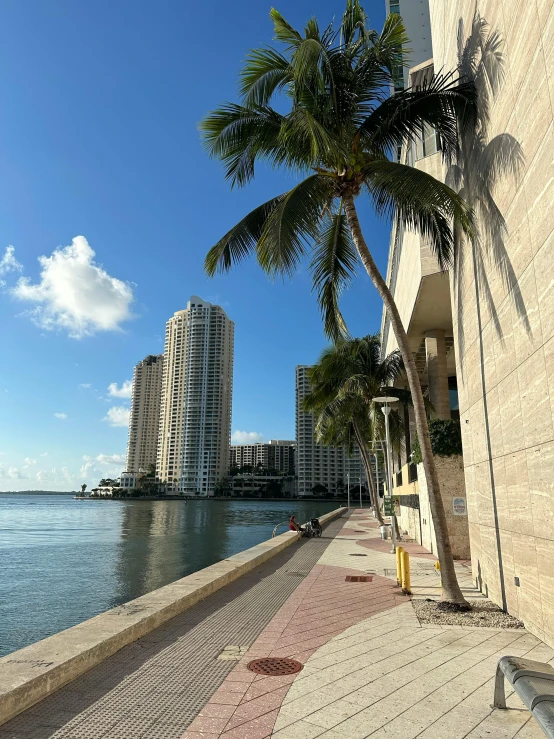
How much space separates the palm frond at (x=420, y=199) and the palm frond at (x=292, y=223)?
1.06 metres

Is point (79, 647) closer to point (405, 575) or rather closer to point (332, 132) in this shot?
point (405, 575)

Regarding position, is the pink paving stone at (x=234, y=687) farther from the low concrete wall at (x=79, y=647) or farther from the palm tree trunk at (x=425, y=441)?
the palm tree trunk at (x=425, y=441)

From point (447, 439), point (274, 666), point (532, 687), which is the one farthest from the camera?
point (447, 439)

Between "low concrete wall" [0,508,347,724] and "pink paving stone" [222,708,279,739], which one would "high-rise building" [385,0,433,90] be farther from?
"pink paving stone" [222,708,279,739]

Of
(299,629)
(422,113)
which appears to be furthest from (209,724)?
(422,113)

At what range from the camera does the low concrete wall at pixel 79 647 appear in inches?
170

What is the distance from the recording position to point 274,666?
547 centimetres

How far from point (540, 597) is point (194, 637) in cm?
443

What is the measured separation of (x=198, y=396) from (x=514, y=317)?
176276mm

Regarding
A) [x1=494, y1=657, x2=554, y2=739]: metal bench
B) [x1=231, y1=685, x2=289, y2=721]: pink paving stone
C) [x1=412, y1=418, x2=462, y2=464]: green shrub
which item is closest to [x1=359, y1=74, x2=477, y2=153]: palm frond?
[x1=412, y1=418, x2=462, y2=464]: green shrub

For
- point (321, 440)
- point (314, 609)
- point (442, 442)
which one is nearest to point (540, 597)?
point (314, 609)

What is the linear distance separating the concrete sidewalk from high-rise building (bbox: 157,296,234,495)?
Answer: 6751 inches

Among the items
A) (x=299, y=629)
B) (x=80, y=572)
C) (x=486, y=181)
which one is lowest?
(x=80, y=572)

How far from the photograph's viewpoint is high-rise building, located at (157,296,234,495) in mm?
178625
